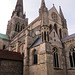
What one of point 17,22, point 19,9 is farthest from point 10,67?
point 19,9

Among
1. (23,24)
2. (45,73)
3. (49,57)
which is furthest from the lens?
(23,24)

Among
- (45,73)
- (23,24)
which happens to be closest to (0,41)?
(23,24)

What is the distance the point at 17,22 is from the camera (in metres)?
35.9

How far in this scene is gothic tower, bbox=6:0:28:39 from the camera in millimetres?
34166

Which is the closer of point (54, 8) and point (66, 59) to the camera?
point (66, 59)

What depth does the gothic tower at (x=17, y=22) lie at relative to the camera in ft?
112

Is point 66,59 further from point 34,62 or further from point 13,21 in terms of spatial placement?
point 13,21

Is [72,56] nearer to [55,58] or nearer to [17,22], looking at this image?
[55,58]

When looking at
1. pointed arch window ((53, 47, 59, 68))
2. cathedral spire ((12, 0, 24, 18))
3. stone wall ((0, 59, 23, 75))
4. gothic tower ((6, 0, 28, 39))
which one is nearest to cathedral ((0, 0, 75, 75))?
pointed arch window ((53, 47, 59, 68))

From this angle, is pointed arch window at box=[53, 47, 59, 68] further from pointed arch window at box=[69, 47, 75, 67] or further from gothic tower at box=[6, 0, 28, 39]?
gothic tower at box=[6, 0, 28, 39]

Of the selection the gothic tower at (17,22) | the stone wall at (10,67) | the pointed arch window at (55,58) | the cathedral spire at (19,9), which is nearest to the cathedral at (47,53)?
the pointed arch window at (55,58)

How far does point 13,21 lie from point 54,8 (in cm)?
1715

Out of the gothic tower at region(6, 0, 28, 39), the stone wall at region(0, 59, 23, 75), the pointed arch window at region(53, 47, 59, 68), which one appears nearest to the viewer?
the stone wall at region(0, 59, 23, 75)

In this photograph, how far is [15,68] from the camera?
1405cm
